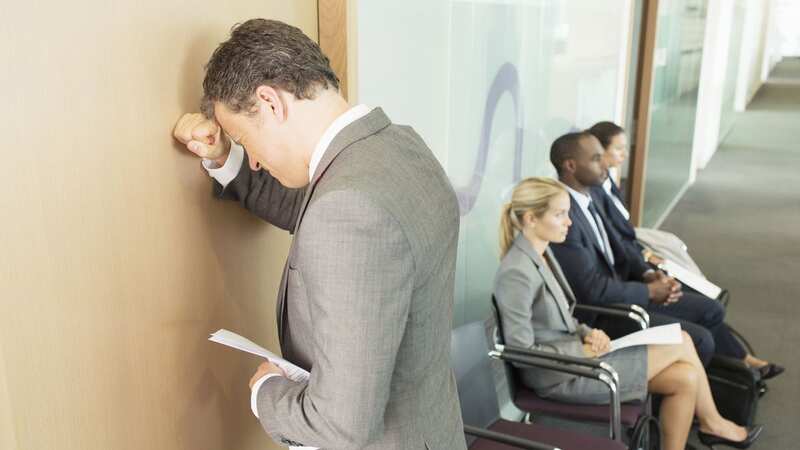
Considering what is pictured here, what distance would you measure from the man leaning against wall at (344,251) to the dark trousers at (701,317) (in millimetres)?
2430

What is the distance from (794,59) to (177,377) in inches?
1457

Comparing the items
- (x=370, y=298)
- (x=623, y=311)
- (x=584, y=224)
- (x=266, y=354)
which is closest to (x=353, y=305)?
(x=370, y=298)

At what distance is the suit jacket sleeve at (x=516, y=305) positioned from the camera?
277 cm

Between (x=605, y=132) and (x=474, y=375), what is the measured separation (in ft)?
7.15

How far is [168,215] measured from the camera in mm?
1526

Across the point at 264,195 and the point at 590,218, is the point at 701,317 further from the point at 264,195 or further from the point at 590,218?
the point at 264,195

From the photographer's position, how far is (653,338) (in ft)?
9.71

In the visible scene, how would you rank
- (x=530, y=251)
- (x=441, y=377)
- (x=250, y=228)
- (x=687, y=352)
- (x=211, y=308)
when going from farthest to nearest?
(x=687, y=352)
(x=530, y=251)
(x=250, y=228)
(x=211, y=308)
(x=441, y=377)

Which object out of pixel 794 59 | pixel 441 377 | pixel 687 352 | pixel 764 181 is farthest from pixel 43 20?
pixel 794 59

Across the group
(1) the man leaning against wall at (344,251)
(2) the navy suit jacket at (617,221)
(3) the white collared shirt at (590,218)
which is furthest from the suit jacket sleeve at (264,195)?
(2) the navy suit jacket at (617,221)

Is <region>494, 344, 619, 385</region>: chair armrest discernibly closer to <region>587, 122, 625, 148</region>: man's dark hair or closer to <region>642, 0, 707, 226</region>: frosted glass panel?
<region>587, 122, 625, 148</region>: man's dark hair

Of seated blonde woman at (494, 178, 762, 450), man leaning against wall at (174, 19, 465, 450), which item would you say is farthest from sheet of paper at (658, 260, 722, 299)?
man leaning against wall at (174, 19, 465, 450)

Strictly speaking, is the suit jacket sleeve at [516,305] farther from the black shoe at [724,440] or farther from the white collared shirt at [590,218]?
the black shoe at [724,440]

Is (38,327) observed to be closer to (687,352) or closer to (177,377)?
(177,377)
